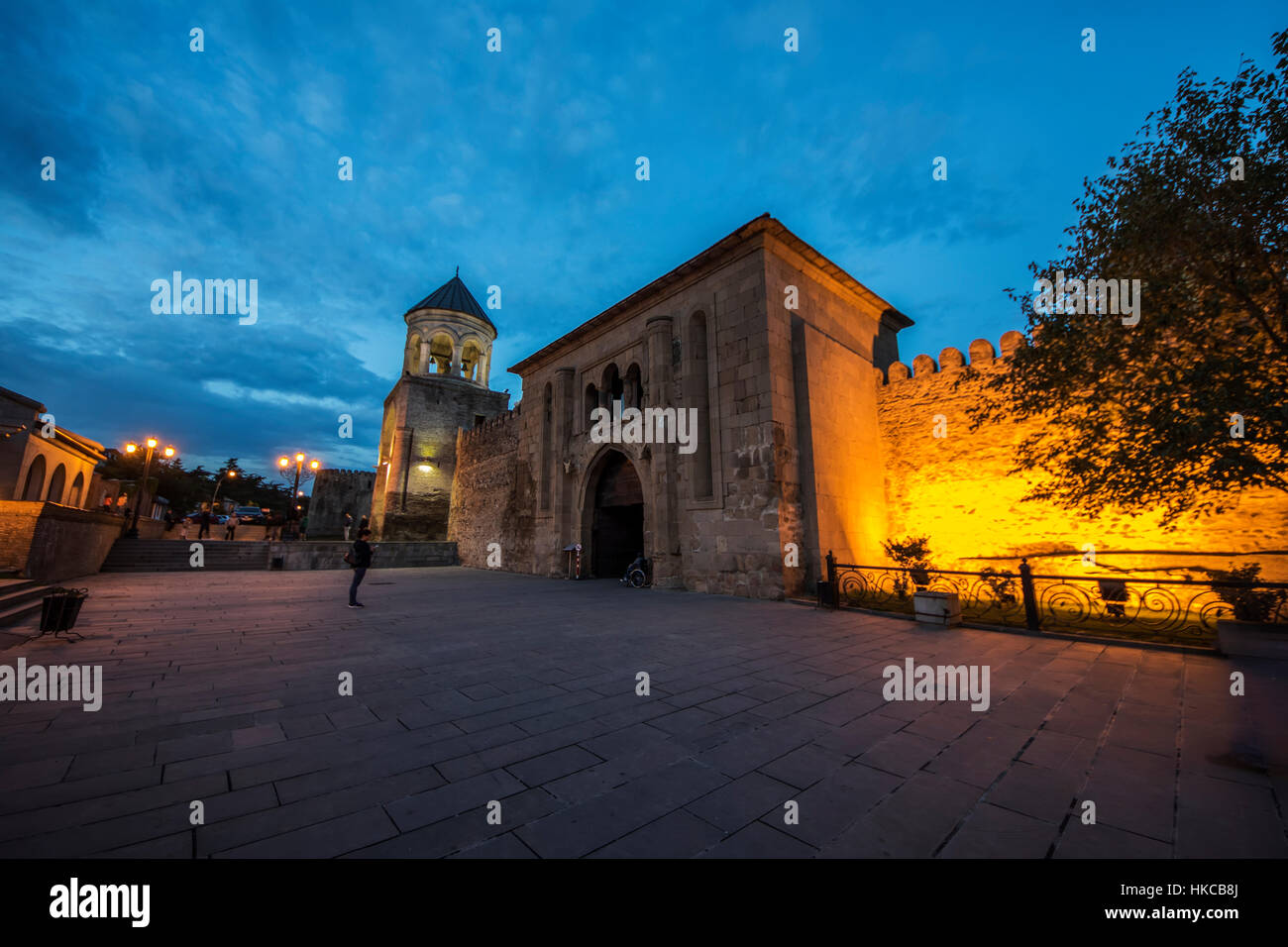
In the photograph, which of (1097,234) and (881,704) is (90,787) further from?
(1097,234)

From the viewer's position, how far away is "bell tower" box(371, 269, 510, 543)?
28.6 m

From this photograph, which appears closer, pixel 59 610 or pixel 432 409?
pixel 59 610

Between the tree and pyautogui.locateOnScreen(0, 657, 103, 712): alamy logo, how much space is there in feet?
33.8

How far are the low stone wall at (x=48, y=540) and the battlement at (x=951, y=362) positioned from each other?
20.6m

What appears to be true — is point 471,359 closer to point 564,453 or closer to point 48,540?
point 564,453

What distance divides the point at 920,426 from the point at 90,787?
15603mm

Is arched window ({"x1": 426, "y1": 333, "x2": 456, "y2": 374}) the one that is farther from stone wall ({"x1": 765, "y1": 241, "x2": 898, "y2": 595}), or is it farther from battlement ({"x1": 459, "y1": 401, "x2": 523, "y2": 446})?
stone wall ({"x1": 765, "y1": 241, "x2": 898, "y2": 595})

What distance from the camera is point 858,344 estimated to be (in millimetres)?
14461

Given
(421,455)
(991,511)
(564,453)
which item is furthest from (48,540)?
(991,511)

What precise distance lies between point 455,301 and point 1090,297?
33.1 metres

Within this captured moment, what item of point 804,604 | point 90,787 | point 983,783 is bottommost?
point 804,604

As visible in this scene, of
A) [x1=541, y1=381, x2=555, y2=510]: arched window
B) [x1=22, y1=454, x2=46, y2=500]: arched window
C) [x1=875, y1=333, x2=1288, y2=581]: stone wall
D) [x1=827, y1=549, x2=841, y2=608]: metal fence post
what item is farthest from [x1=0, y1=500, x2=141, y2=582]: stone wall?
[x1=875, y1=333, x2=1288, y2=581]: stone wall
